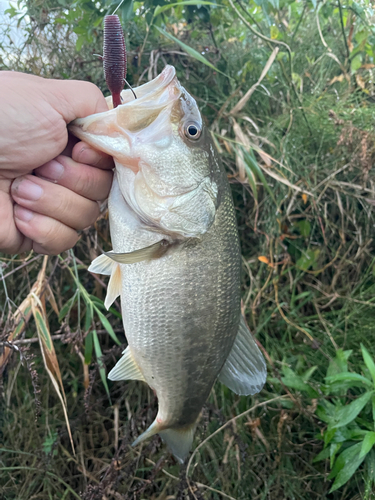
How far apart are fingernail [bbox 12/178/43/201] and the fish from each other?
0.25m

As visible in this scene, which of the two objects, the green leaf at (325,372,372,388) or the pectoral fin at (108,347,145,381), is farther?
the green leaf at (325,372,372,388)

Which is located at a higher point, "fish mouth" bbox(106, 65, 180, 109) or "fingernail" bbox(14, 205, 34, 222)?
"fish mouth" bbox(106, 65, 180, 109)

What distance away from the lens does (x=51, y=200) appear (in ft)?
3.82

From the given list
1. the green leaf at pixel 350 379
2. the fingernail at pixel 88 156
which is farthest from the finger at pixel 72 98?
the green leaf at pixel 350 379


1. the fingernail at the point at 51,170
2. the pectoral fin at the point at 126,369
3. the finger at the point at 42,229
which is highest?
the fingernail at the point at 51,170

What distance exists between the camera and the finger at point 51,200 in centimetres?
113

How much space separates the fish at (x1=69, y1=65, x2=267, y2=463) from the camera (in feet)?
3.25

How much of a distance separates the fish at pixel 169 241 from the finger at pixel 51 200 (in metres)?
0.18

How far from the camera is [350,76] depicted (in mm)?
2361

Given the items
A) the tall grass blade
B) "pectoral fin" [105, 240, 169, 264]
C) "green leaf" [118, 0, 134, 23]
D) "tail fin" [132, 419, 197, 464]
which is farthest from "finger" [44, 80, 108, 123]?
"tail fin" [132, 419, 197, 464]

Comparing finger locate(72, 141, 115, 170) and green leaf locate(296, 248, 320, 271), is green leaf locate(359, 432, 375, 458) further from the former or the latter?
finger locate(72, 141, 115, 170)

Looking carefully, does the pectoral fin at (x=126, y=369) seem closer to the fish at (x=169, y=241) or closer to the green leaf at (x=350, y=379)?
the fish at (x=169, y=241)

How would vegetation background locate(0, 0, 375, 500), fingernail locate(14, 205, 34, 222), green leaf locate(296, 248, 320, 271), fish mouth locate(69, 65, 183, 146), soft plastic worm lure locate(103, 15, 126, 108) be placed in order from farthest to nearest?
green leaf locate(296, 248, 320, 271), vegetation background locate(0, 0, 375, 500), fingernail locate(14, 205, 34, 222), fish mouth locate(69, 65, 183, 146), soft plastic worm lure locate(103, 15, 126, 108)

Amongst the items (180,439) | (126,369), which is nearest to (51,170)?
(126,369)
